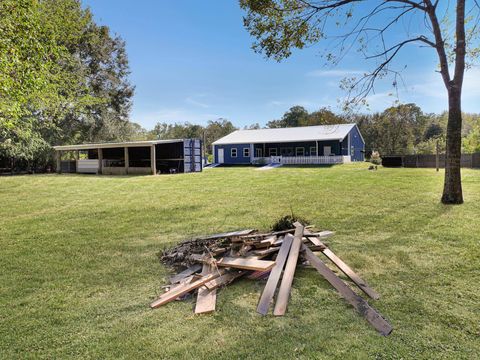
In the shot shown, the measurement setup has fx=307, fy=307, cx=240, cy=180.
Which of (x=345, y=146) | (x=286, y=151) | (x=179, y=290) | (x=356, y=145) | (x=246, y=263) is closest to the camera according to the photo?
(x=179, y=290)

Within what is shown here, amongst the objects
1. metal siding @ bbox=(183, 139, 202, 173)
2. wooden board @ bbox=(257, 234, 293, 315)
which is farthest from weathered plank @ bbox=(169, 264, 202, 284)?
metal siding @ bbox=(183, 139, 202, 173)

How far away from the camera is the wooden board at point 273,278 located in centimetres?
360

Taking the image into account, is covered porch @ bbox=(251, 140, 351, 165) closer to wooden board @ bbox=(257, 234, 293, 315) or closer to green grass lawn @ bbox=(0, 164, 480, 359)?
green grass lawn @ bbox=(0, 164, 480, 359)

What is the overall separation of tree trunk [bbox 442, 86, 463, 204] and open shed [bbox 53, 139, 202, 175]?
17838 mm

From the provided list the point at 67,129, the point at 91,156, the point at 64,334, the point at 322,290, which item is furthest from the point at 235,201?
the point at 67,129

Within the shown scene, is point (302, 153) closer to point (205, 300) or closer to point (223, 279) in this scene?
point (223, 279)

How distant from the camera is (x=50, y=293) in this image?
4.20 meters

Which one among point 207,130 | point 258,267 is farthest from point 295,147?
point 207,130

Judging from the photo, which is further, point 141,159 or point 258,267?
point 141,159

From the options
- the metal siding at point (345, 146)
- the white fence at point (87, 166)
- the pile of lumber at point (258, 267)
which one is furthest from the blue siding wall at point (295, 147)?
the pile of lumber at point (258, 267)

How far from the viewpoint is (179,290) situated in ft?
13.1

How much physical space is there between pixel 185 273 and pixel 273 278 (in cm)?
137

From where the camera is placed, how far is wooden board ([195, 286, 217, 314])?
3.57m

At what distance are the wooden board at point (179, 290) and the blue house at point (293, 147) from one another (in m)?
25.5
